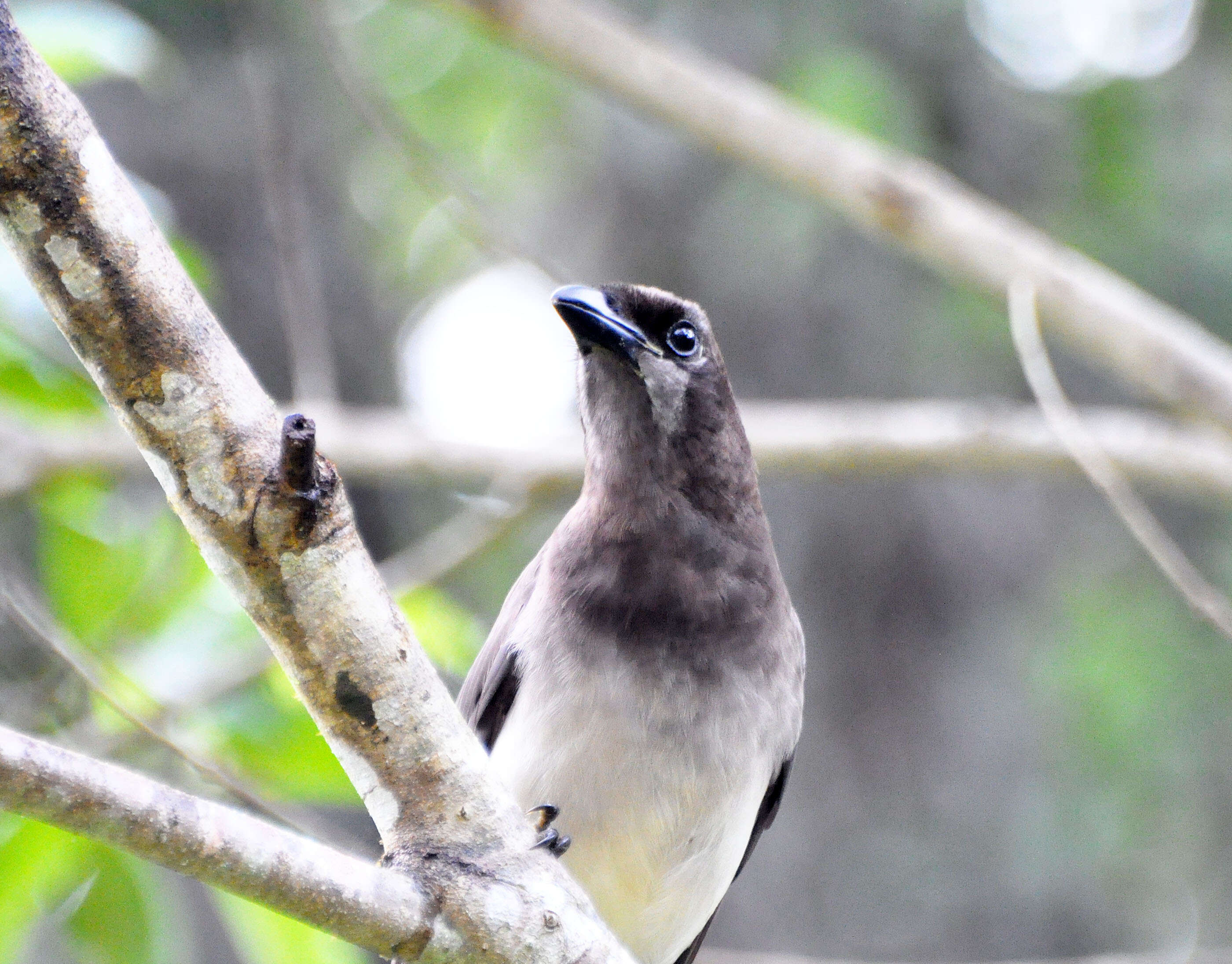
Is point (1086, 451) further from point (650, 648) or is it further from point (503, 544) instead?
point (503, 544)

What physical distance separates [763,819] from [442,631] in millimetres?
934

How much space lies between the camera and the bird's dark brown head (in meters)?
2.75

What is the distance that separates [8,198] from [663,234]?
487 centimetres

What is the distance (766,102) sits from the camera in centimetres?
404

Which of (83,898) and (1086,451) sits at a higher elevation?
(1086,451)

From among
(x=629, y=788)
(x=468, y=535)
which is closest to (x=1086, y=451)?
(x=629, y=788)

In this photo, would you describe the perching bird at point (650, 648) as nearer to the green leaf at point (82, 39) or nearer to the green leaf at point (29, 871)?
the green leaf at point (29, 871)

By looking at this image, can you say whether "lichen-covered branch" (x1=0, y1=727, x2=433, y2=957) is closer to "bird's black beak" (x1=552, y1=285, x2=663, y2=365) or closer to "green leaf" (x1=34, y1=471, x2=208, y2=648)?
"bird's black beak" (x1=552, y1=285, x2=663, y2=365)

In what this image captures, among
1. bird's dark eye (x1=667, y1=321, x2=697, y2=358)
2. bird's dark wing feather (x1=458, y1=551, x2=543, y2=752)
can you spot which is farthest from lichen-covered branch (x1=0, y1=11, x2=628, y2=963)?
bird's dark eye (x1=667, y1=321, x2=697, y2=358)

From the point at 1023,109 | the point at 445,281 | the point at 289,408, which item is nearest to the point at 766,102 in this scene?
the point at 1023,109

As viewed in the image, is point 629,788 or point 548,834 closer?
point 548,834

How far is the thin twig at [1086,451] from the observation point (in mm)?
3004

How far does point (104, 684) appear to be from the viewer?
291 centimetres

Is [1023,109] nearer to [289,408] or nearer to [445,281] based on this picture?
[289,408]
